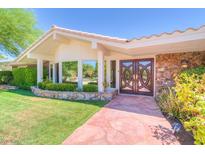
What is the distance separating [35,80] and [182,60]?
487 inches

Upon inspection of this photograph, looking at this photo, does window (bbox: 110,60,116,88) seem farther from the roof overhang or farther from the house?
the roof overhang

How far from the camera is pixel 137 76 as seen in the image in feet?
35.4

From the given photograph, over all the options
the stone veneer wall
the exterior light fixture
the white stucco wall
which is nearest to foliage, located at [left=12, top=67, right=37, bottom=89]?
the white stucco wall

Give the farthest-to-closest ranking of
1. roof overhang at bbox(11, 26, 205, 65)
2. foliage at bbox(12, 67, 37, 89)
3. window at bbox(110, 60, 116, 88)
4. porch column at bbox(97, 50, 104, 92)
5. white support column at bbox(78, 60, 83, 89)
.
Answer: foliage at bbox(12, 67, 37, 89) → window at bbox(110, 60, 116, 88) → white support column at bbox(78, 60, 83, 89) → porch column at bbox(97, 50, 104, 92) → roof overhang at bbox(11, 26, 205, 65)

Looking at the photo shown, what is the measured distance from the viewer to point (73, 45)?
465 inches

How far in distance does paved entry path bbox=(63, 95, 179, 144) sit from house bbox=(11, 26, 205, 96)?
3.52 meters

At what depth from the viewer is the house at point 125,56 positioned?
817cm

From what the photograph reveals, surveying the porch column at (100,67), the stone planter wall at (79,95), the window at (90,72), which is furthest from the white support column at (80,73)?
the porch column at (100,67)

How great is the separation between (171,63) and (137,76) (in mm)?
2384

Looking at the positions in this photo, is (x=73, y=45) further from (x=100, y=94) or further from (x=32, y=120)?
(x=32, y=120)

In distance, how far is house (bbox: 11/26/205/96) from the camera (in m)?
8.17

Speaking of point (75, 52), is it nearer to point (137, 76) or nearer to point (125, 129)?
point (137, 76)

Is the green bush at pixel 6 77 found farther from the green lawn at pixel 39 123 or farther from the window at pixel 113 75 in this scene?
the window at pixel 113 75
